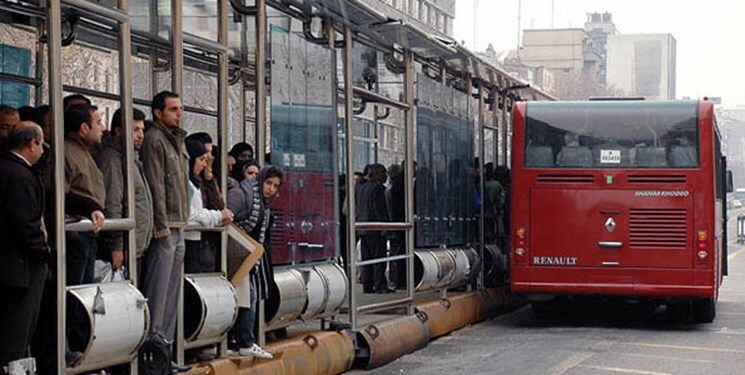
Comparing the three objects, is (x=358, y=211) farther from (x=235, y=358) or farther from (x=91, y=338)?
(x=91, y=338)

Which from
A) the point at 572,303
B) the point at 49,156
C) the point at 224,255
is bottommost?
the point at 572,303

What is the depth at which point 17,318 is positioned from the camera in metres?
7.88

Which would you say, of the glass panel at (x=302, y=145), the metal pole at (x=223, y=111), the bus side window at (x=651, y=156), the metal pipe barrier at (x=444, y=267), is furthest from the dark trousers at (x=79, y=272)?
the bus side window at (x=651, y=156)

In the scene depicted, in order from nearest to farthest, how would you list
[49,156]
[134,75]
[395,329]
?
[49,156], [134,75], [395,329]

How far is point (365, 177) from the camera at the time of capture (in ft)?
53.0

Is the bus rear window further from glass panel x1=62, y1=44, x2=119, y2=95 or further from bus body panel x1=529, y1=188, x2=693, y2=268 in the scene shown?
glass panel x1=62, y1=44, x2=119, y2=95

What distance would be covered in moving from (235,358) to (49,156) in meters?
2.82

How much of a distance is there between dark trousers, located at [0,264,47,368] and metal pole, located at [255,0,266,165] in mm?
3797

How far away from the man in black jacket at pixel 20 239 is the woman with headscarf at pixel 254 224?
3.10 meters

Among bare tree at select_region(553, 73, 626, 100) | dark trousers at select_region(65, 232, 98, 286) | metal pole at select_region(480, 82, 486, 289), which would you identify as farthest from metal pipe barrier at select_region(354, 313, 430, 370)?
bare tree at select_region(553, 73, 626, 100)

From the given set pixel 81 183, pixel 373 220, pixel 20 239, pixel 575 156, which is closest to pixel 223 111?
pixel 81 183

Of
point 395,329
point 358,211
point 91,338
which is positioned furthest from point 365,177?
point 91,338

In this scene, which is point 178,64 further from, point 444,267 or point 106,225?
point 444,267

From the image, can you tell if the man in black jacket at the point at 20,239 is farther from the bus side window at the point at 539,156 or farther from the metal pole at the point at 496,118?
the metal pole at the point at 496,118
